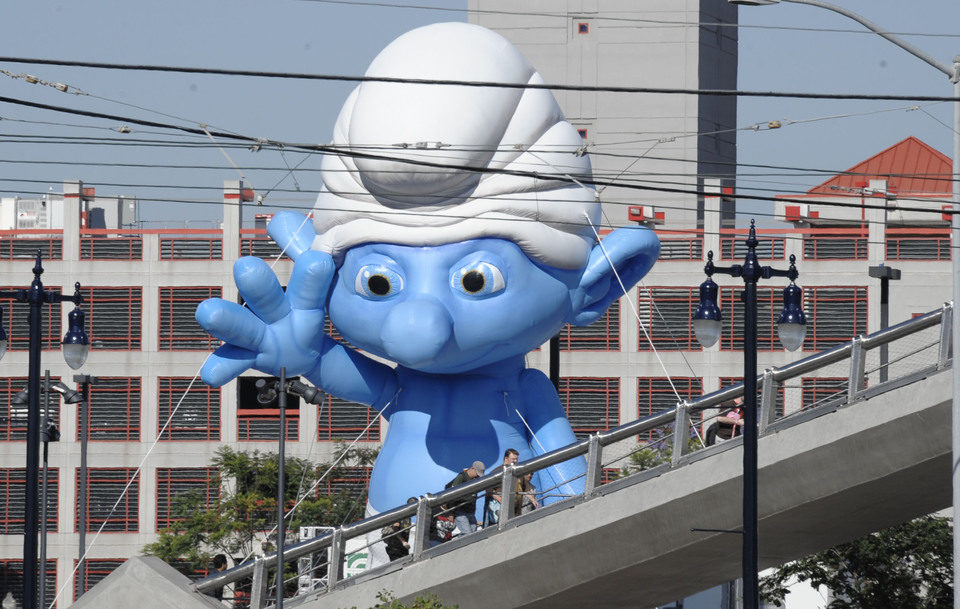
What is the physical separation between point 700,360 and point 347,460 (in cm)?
956

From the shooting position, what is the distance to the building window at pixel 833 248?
4803 centimetres

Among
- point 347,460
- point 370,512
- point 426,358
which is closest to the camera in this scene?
point 426,358

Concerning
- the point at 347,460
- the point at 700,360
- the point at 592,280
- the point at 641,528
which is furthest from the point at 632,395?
the point at 641,528

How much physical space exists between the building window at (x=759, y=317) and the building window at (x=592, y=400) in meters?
3.12

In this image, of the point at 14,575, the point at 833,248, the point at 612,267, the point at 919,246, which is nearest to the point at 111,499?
the point at 14,575

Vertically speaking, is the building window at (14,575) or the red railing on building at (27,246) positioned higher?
the red railing on building at (27,246)

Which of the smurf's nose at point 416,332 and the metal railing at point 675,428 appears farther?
the smurf's nose at point 416,332

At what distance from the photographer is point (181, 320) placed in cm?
4947

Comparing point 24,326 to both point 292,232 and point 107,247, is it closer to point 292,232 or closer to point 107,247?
point 107,247

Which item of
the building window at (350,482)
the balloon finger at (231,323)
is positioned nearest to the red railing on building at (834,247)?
the building window at (350,482)

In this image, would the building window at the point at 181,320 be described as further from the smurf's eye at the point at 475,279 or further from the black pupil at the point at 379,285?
the smurf's eye at the point at 475,279

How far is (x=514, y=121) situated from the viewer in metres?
22.0

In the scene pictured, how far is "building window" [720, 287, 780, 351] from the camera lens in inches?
1866

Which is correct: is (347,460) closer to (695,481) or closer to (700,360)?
(700,360)
